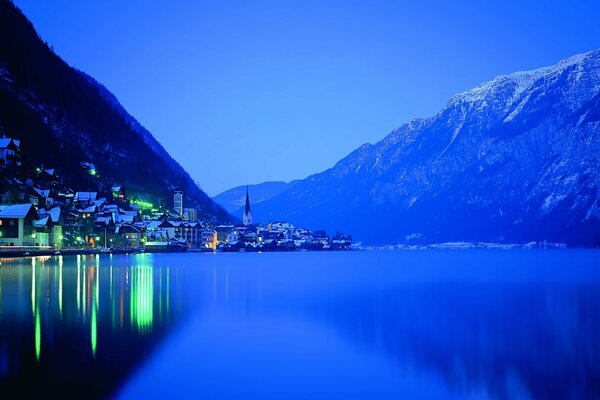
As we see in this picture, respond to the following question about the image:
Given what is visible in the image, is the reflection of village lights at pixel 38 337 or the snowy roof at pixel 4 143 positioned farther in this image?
the snowy roof at pixel 4 143

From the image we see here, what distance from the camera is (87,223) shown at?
123188mm

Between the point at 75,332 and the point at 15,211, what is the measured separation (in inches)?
2859

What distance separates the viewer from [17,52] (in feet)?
492

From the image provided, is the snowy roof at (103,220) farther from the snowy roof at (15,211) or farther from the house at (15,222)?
the snowy roof at (15,211)

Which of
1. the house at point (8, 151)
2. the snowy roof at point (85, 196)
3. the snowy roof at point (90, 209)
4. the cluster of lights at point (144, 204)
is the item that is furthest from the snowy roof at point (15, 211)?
the cluster of lights at point (144, 204)

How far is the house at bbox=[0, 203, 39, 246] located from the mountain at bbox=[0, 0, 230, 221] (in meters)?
28.2

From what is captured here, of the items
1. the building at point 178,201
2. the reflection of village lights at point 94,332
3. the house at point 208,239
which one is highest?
the building at point 178,201

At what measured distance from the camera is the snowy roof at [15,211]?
3410 inches

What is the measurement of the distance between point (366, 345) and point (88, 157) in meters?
152

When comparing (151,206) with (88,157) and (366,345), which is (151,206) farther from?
(366,345)

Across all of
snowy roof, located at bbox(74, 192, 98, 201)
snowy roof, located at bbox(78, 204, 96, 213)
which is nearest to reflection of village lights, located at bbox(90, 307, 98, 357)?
snowy roof, located at bbox(78, 204, 96, 213)

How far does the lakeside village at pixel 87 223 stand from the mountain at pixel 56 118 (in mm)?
5812

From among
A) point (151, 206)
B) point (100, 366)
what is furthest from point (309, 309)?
point (151, 206)

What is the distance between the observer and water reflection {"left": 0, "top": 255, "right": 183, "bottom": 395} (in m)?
14.5
